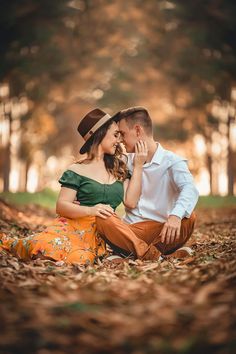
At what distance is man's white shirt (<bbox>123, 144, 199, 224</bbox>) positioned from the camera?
4.80m

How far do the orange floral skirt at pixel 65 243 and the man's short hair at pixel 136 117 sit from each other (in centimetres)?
106

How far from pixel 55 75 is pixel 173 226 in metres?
14.2

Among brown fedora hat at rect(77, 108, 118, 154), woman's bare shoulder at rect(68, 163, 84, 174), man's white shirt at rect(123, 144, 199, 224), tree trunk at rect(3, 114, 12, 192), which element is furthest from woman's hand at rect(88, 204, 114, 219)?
tree trunk at rect(3, 114, 12, 192)

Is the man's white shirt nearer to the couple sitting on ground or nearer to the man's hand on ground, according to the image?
the couple sitting on ground

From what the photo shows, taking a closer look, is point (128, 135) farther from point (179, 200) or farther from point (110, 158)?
point (179, 200)

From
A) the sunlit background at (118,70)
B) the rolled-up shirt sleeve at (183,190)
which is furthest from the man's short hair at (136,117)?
the sunlit background at (118,70)

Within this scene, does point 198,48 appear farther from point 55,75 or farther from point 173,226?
point 173,226

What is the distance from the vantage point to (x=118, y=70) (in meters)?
22.2

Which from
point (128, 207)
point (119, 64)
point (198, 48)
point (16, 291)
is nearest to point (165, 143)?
point (119, 64)

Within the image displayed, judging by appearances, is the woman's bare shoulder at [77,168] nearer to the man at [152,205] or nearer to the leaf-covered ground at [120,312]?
the man at [152,205]

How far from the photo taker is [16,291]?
2.92m

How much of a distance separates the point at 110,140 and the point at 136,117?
40 centimetres

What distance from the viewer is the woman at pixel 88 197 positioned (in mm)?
4402

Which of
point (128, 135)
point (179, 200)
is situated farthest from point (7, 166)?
point (179, 200)
